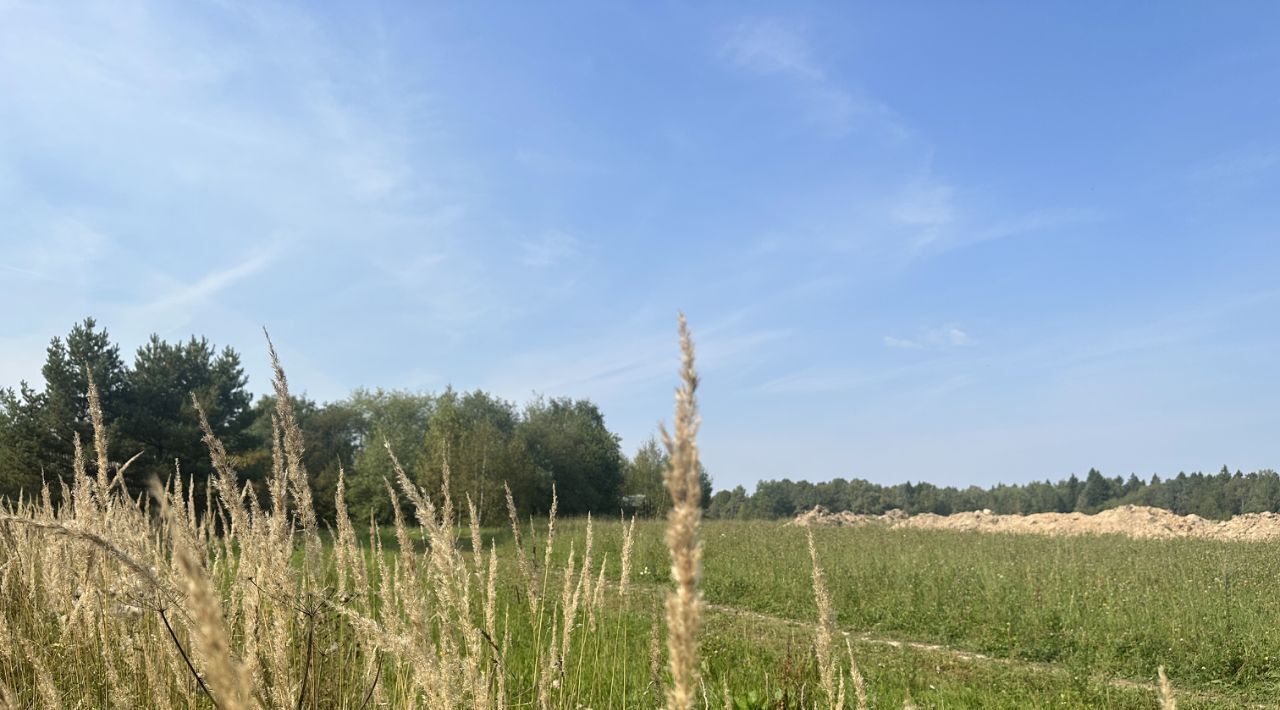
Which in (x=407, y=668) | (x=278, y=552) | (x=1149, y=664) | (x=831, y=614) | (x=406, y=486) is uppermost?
(x=406, y=486)

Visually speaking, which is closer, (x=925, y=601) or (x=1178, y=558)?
(x=925, y=601)

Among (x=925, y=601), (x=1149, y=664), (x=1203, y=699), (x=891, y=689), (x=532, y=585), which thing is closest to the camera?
(x=532, y=585)

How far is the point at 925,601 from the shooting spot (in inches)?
543

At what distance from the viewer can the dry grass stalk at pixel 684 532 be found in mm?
796

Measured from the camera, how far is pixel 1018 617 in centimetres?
1237

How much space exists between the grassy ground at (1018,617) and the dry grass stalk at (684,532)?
11.3ft

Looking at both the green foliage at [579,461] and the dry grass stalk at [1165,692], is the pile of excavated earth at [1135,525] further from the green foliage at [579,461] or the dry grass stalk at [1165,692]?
the dry grass stalk at [1165,692]

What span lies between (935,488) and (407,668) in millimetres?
97531

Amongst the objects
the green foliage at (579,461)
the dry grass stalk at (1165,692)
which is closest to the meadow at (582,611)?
the dry grass stalk at (1165,692)

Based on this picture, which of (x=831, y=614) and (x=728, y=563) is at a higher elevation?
(x=831, y=614)

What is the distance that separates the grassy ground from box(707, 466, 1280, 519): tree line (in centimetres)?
4370

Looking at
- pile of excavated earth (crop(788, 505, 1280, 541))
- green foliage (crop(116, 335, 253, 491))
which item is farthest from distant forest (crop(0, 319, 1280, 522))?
pile of excavated earth (crop(788, 505, 1280, 541))

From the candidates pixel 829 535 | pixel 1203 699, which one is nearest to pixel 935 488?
pixel 829 535

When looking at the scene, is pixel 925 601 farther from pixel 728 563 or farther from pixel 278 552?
pixel 278 552
